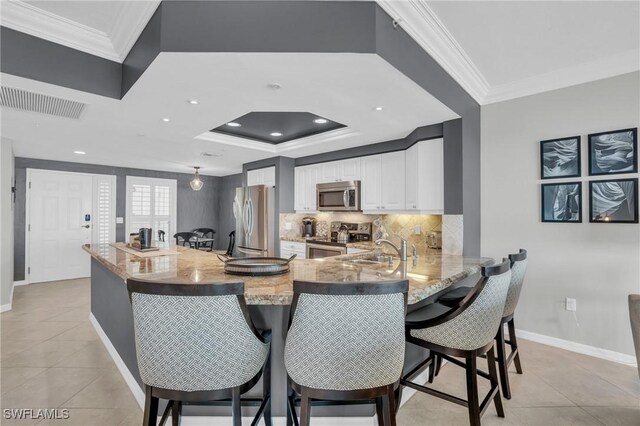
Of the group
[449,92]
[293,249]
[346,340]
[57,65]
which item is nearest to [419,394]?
[346,340]

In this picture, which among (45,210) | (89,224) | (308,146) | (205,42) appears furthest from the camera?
(89,224)

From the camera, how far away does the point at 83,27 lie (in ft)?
7.34

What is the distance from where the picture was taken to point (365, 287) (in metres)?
1.22

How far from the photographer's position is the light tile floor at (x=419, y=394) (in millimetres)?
2018

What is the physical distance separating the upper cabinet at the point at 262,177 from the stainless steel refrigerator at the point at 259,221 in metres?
0.22

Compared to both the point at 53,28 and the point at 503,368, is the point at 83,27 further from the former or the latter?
the point at 503,368

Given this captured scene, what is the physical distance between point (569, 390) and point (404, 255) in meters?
1.56

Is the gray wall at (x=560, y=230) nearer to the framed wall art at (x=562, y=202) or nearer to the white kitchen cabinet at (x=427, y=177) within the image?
the framed wall art at (x=562, y=202)

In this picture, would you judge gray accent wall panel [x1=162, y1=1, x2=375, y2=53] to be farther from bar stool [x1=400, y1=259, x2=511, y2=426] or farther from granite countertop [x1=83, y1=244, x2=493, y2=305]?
bar stool [x1=400, y1=259, x2=511, y2=426]

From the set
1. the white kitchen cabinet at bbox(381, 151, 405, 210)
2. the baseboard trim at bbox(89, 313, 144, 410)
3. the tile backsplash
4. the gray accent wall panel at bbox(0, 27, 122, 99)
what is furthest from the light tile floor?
the gray accent wall panel at bbox(0, 27, 122, 99)

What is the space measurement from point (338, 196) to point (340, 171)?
16.2 inches

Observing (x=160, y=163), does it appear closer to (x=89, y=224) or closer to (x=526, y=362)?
(x=89, y=224)

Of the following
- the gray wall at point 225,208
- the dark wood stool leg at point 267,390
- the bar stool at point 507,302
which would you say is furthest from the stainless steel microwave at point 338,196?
the gray wall at point 225,208

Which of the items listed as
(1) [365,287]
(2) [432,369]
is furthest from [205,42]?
(2) [432,369]
